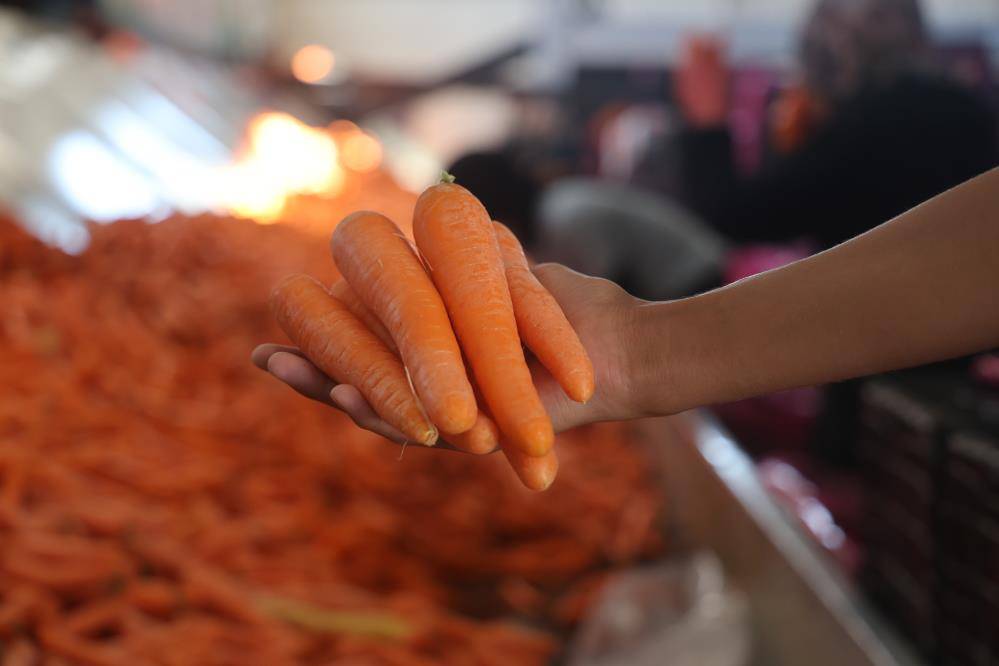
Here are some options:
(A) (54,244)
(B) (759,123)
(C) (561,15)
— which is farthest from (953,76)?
(C) (561,15)

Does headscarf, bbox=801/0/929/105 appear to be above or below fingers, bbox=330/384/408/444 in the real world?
Answer: above

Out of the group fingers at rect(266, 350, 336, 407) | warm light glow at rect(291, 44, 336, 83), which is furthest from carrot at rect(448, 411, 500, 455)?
warm light glow at rect(291, 44, 336, 83)

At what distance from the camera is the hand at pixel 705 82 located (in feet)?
5.42

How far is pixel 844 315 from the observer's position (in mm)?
702

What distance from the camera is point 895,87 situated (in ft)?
4.50

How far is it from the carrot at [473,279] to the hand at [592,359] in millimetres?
57

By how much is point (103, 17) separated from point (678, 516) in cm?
445

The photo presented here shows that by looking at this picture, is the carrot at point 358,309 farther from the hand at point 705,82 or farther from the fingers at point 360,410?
the hand at point 705,82

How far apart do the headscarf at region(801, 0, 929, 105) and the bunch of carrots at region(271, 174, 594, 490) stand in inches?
33.2

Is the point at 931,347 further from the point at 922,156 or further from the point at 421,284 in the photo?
the point at 922,156

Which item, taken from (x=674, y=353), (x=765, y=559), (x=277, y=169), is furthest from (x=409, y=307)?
(x=277, y=169)

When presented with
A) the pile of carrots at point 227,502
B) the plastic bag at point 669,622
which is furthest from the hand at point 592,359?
the plastic bag at point 669,622

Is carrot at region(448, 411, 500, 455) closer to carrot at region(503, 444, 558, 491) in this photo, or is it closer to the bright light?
carrot at region(503, 444, 558, 491)

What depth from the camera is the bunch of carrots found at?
71cm
